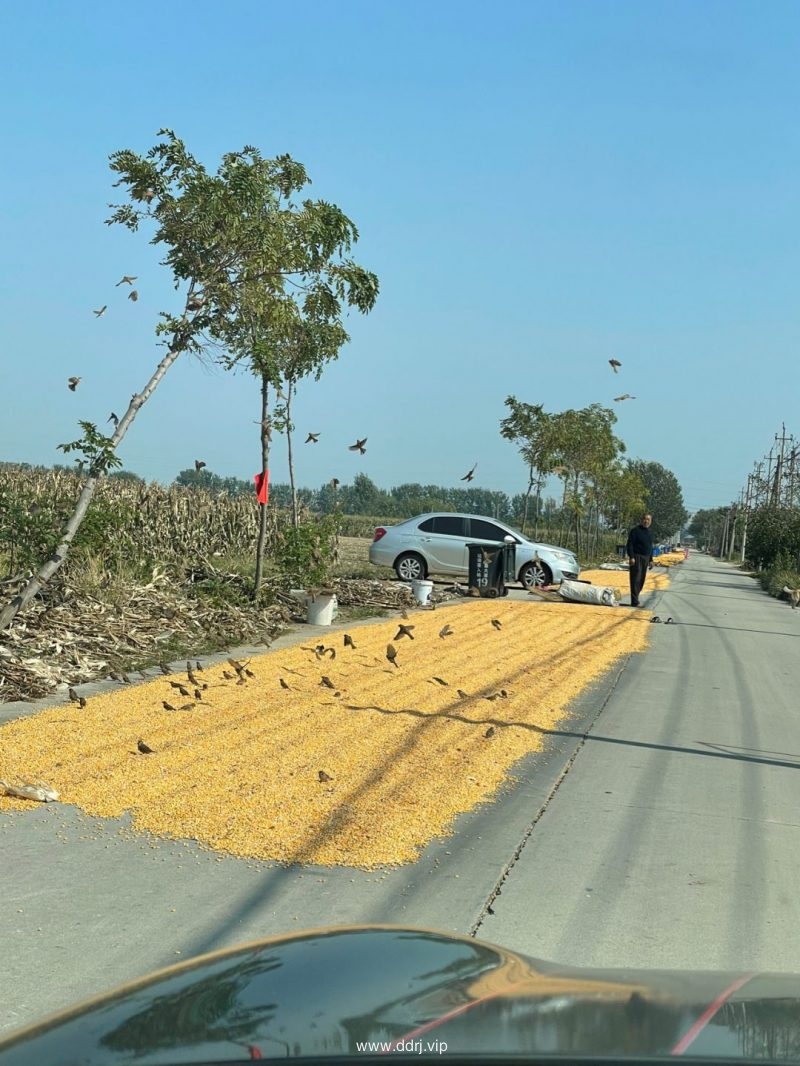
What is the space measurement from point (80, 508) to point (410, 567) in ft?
43.5

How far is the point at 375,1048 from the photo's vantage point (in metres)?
1.64

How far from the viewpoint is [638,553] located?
22875 millimetres

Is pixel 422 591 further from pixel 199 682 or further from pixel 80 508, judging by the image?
pixel 199 682

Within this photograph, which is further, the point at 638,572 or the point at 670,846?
the point at 638,572

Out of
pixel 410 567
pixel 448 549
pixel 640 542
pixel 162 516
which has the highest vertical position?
pixel 640 542

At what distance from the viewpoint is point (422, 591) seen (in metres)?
19.6

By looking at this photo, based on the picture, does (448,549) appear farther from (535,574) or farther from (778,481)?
(778,481)

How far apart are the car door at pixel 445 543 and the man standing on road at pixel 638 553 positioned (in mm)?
3733

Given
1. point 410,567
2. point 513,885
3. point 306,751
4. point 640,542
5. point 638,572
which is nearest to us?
point 513,885

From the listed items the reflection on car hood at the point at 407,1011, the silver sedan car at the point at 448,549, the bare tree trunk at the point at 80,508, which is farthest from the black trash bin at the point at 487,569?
the reflection on car hood at the point at 407,1011

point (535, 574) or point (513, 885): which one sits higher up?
point (535, 574)

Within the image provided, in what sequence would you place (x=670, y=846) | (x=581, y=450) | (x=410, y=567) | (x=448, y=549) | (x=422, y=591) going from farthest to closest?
(x=581, y=450) → (x=410, y=567) → (x=448, y=549) → (x=422, y=591) → (x=670, y=846)

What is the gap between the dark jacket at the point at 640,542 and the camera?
2242cm

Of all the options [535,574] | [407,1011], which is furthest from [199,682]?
[535,574]
